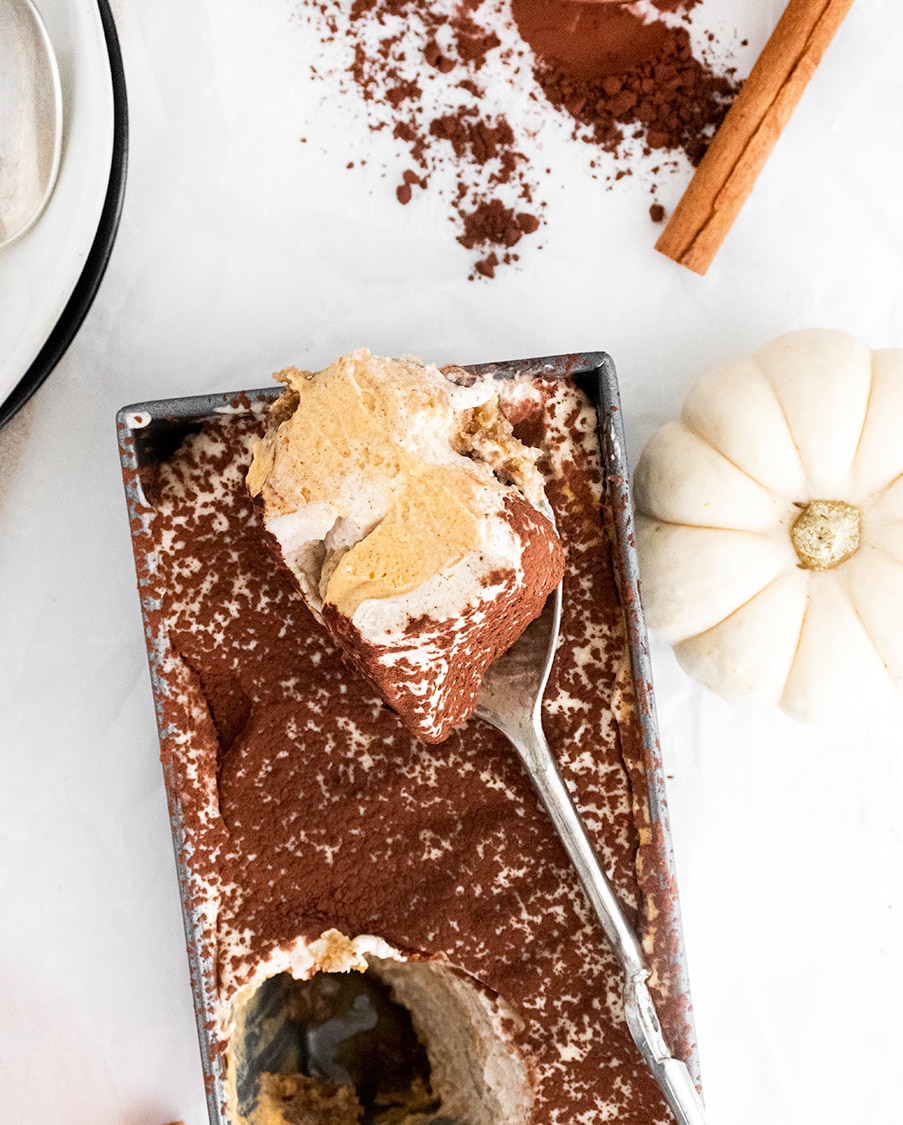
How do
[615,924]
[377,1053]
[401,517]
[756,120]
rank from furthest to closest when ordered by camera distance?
[377,1053] < [756,120] < [615,924] < [401,517]

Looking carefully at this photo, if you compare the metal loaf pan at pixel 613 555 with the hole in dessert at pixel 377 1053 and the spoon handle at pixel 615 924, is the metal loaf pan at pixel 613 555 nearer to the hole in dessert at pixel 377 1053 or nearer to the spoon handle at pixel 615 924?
the spoon handle at pixel 615 924

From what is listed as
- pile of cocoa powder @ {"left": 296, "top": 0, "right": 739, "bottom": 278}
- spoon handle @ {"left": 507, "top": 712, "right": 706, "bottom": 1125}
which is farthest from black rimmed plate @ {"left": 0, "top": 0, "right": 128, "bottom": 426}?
spoon handle @ {"left": 507, "top": 712, "right": 706, "bottom": 1125}

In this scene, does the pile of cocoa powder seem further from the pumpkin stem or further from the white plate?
the pumpkin stem

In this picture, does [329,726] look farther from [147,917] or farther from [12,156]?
[12,156]

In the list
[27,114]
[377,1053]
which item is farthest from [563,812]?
[27,114]

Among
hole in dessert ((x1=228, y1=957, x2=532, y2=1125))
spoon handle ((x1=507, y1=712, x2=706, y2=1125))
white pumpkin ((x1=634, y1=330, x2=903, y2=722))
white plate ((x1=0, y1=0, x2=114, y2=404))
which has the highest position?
white plate ((x1=0, y1=0, x2=114, y2=404))

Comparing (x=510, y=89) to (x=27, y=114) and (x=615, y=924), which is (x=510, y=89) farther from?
(x=615, y=924)
